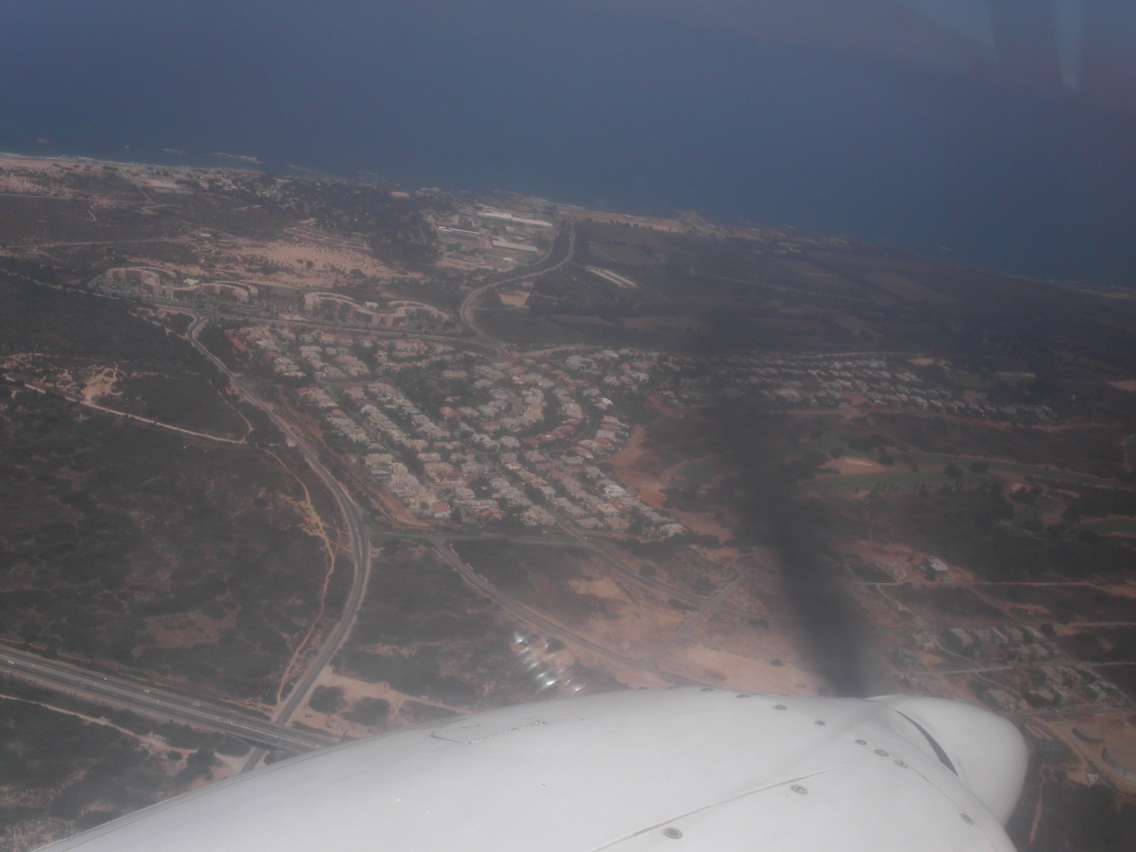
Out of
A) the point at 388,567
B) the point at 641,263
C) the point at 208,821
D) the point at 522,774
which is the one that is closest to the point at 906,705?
the point at 522,774

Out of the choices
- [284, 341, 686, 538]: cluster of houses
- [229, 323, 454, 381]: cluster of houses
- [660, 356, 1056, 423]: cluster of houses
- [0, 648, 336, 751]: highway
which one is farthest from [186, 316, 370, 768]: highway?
[660, 356, 1056, 423]: cluster of houses

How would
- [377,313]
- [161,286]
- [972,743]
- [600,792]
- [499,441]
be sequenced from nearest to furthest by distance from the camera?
[600,792] < [972,743] < [499,441] < [161,286] < [377,313]

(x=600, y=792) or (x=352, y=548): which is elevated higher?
(x=600, y=792)

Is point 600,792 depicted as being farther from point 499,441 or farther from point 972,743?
point 499,441

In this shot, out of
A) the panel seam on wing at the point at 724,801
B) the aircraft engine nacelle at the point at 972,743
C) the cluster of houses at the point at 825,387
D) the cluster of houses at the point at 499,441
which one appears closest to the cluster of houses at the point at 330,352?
the cluster of houses at the point at 499,441

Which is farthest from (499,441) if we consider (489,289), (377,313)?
(489,289)
